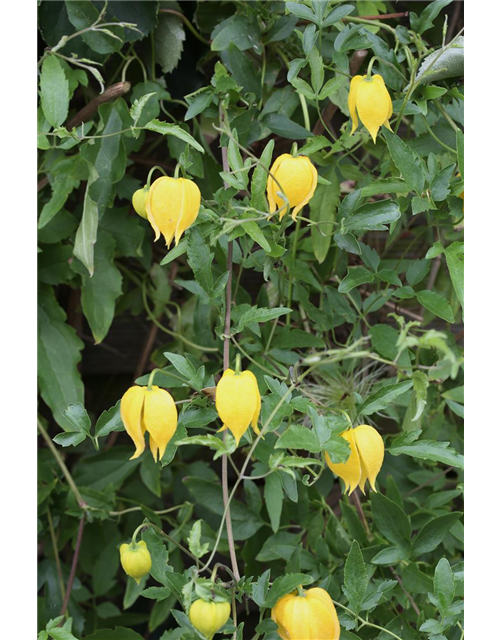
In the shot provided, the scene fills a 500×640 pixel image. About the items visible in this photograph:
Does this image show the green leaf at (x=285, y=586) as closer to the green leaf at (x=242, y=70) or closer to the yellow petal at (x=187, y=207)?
the yellow petal at (x=187, y=207)

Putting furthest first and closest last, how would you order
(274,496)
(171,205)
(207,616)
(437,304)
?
(274,496), (437,304), (171,205), (207,616)

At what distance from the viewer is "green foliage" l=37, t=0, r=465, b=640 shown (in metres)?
0.73

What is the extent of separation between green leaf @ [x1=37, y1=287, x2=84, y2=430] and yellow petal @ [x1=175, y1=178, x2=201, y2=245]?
17.6 inches

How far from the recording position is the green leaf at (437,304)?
0.82 meters

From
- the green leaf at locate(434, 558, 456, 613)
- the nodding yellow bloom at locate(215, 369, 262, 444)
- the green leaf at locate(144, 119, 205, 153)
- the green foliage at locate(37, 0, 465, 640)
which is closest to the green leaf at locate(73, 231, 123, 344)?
the green foliage at locate(37, 0, 465, 640)

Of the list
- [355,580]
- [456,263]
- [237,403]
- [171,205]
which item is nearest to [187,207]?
[171,205]

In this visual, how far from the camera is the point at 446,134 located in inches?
40.8

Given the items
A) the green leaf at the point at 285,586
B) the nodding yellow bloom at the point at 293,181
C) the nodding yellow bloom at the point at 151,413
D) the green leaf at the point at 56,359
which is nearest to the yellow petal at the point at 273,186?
the nodding yellow bloom at the point at 293,181

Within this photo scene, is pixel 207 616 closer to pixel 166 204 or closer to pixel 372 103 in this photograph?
pixel 166 204

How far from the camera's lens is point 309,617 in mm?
634

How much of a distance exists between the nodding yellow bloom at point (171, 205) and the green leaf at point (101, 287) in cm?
39

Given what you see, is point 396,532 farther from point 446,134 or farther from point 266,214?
point 446,134

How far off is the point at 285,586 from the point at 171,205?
37cm
